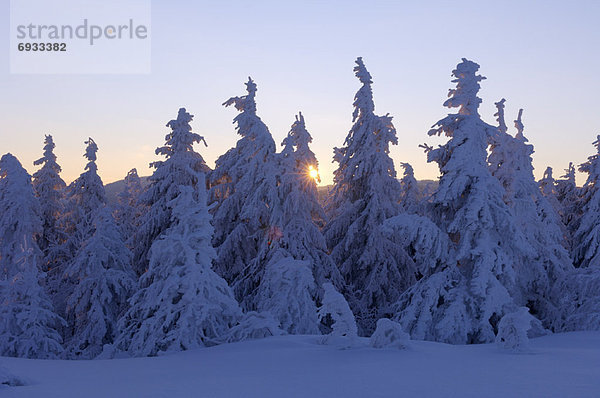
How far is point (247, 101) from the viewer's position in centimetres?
2494

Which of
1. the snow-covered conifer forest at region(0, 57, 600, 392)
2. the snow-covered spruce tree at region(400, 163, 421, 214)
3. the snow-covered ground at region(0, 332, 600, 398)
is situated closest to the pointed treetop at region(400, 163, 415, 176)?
the snow-covered spruce tree at region(400, 163, 421, 214)

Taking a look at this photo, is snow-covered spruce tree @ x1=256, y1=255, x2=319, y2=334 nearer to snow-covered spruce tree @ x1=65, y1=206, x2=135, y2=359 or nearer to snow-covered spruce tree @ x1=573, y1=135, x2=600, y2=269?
snow-covered spruce tree @ x1=65, y1=206, x2=135, y2=359

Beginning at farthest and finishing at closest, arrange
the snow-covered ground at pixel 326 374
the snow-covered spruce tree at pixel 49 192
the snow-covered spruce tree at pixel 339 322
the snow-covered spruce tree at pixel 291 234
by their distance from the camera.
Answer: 1. the snow-covered spruce tree at pixel 49 192
2. the snow-covered spruce tree at pixel 291 234
3. the snow-covered spruce tree at pixel 339 322
4. the snow-covered ground at pixel 326 374

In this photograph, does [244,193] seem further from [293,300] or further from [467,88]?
[467,88]

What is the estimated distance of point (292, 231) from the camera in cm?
2231

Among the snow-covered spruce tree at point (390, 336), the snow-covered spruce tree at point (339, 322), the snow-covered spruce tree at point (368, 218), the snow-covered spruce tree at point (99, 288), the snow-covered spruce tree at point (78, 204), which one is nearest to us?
the snow-covered spruce tree at point (390, 336)

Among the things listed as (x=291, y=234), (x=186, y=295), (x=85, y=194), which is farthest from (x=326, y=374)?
(x=85, y=194)

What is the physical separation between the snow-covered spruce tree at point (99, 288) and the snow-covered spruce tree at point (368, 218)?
11.8 meters

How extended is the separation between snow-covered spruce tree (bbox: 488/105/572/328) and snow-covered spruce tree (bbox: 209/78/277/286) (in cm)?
1073

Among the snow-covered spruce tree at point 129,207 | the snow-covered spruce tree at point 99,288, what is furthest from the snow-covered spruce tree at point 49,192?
the snow-covered spruce tree at point 99,288

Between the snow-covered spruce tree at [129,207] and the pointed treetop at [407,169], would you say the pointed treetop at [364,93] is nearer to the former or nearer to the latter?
the pointed treetop at [407,169]

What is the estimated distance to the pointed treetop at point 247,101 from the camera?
81.5 feet

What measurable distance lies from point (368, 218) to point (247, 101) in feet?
29.5

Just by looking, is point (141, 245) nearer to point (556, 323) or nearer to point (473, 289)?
point (473, 289)
